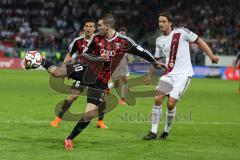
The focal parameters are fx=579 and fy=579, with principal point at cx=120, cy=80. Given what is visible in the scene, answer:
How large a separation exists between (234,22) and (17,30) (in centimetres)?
1605

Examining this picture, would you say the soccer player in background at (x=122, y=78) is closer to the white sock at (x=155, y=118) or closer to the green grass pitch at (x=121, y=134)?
the green grass pitch at (x=121, y=134)

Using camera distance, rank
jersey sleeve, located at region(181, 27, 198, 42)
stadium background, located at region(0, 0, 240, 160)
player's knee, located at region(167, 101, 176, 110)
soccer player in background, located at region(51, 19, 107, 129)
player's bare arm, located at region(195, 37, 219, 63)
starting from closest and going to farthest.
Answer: stadium background, located at region(0, 0, 240, 160), player's bare arm, located at region(195, 37, 219, 63), jersey sleeve, located at region(181, 27, 198, 42), player's knee, located at region(167, 101, 176, 110), soccer player in background, located at region(51, 19, 107, 129)

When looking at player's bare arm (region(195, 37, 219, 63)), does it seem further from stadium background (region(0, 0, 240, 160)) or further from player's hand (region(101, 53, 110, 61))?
player's hand (region(101, 53, 110, 61))

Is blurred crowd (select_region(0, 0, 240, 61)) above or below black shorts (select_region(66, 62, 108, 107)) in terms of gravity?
below

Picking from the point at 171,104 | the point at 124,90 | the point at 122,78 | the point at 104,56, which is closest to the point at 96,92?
the point at 104,56

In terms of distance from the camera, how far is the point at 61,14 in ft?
150

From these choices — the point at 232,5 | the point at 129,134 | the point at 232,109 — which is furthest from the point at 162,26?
the point at 232,5

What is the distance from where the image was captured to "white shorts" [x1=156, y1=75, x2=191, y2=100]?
37.1 ft

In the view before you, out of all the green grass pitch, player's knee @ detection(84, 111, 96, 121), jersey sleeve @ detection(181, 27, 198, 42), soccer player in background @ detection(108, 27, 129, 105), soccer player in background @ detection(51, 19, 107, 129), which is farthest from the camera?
soccer player in background @ detection(108, 27, 129, 105)

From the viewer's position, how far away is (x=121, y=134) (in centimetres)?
1179

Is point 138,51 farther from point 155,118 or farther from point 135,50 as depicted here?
point 155,118

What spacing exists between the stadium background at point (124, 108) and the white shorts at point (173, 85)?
0.91 meters

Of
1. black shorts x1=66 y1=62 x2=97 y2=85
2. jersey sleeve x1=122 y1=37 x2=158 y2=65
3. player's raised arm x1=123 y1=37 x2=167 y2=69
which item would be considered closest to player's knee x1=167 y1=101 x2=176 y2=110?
player's raised arm x1=123 y1=37 x2=167 y2=69

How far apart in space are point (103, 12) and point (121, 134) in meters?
29.7
